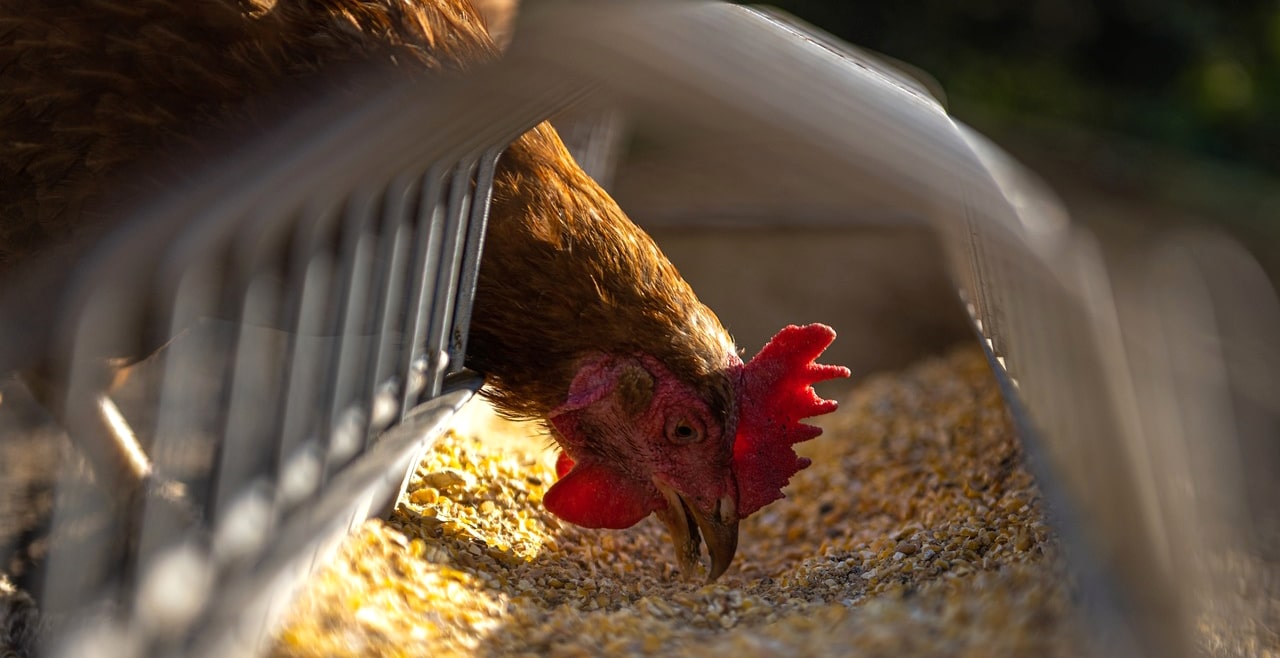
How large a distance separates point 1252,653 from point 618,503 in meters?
1.12

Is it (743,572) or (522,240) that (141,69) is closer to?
(522,240)

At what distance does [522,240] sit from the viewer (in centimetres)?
180

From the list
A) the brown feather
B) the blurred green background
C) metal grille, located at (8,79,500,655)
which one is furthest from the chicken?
the blurred green background

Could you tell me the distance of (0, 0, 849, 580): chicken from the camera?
60.2 inches

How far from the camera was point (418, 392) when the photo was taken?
1.74m

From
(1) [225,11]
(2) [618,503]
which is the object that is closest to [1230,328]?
(2) [618,503]

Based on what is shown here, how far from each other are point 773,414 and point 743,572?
1.54ft

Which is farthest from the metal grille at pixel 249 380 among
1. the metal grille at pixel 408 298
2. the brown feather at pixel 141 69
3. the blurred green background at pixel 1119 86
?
the blurred green background at pixel 1119 86

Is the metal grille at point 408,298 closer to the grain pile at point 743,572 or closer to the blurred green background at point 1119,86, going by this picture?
the grain pile at point 743,572

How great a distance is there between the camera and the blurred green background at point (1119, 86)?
254 inches

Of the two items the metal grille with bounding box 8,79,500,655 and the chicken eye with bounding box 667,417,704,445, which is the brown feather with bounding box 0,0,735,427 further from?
the chicken eye with bounding box 667,417,704,445

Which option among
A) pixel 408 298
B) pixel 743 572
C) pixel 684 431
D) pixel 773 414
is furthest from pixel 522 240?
pixel 743 572

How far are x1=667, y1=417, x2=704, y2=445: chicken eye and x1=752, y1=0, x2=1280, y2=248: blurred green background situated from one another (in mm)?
4949

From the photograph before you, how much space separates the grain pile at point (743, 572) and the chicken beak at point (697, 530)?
0.06m
